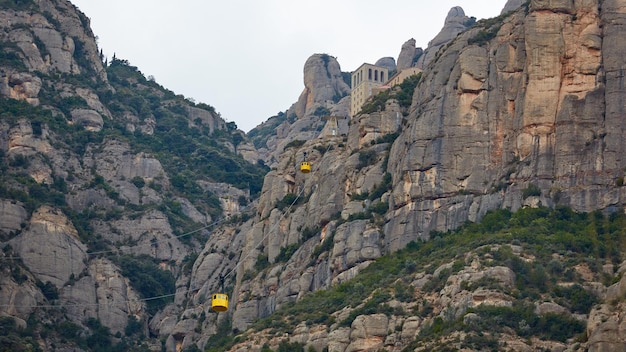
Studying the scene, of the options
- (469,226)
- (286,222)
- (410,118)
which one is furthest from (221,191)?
(469,226)

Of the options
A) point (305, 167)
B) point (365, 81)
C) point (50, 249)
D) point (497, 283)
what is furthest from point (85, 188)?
point (497, 283)

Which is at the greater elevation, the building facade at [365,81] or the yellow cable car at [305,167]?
the building facade at [365,81]

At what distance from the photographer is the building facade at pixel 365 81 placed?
18500cm

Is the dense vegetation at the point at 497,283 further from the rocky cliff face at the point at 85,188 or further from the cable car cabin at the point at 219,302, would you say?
the rocky cliff face at the point at 85,188

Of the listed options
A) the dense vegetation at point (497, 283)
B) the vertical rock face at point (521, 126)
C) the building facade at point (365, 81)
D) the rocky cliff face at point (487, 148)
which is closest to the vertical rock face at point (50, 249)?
A: the rocky cliff face at point (487, 148)

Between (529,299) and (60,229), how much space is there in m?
58.6

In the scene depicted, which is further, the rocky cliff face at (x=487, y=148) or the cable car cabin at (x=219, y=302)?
the cable car cabin at (x=219, y=302)

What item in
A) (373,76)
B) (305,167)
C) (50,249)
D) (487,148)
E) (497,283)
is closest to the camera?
(497,283)

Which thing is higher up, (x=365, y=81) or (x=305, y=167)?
(x=365, y=81)

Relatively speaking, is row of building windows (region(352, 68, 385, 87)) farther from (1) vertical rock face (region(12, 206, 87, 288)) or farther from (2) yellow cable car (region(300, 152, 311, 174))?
(2) yellow cable car (region(300, 152, 311, 174))

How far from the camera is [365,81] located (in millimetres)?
Result: 186125

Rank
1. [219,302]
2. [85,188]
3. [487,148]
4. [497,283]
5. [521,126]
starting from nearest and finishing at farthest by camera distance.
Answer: [497,283] → [219,302] → [521,126] → [487,148] → [85,188]

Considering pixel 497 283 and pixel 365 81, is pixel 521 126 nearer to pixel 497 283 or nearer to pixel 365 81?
pixel 497 283

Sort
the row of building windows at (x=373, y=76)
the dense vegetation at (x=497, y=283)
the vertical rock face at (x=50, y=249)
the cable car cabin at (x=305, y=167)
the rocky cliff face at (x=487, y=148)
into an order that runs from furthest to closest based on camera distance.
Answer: the row of building windows at (x=373, y=76) → the vertical rock face at (x=50, y=249) → the cable car cabin at (x=305, y=167) → the rocky cliff face at (x=487, y=148) → the dense vegetation at (x=497, y=283)
